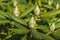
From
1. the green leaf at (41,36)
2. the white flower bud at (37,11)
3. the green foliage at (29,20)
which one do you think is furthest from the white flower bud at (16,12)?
the green leaf at (41,36)

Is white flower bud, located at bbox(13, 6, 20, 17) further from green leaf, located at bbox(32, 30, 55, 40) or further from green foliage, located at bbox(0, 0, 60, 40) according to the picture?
green leaf, located at bbox(32, 30, 55, 40)

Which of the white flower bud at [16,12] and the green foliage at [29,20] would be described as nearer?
the green foliage at [29,20]

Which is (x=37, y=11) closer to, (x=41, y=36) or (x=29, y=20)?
Answer: (x=29, y=20)

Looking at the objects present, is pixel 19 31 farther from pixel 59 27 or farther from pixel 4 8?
pixel 4 8

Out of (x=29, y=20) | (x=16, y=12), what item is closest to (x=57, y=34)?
(x=29, y=20)

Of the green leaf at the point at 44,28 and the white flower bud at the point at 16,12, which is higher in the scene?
the white flower bud at the point at 16,12

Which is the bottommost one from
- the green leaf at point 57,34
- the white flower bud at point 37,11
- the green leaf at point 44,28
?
the green leaf at point 57,34

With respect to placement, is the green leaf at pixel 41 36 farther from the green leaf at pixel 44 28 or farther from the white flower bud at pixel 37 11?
the white flower bud at pixel 37 11

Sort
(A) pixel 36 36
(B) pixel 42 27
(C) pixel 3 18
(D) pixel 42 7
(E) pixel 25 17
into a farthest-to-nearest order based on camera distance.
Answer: (D) pixel 42 7
(E) pixel 25 17
(C) pixel 3 18
(B) pixel 42 27
(A) pixel 36 36

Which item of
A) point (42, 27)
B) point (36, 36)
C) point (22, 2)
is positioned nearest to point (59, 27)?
point (42, 27)
